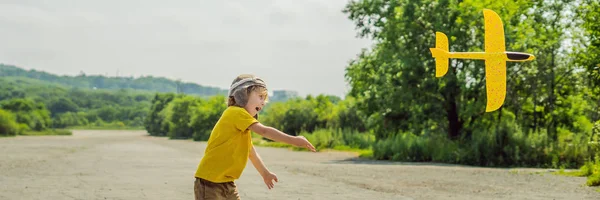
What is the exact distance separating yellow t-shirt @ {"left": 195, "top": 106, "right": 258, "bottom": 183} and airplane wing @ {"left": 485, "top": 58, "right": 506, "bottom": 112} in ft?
6.41

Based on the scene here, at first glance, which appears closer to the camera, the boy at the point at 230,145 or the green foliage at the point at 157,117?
the boy at the point at 230,145

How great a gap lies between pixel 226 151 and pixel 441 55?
234cm

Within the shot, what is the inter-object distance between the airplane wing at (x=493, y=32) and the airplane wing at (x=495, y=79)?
5.3 inches

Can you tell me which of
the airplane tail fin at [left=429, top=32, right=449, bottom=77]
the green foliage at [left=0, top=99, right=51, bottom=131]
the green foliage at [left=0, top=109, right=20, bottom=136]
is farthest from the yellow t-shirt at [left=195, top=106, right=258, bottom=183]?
the green foliage at [left=0, top=99, right=51, bottom=131]

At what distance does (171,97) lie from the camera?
150625 millimetres

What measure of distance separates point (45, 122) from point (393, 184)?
118750 mm

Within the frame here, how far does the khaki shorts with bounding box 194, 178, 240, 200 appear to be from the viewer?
5.02m

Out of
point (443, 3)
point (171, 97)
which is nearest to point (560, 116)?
point (443, 3)

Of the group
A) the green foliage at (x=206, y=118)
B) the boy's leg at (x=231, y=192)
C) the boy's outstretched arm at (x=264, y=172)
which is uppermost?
the boy's outstretched arm at (x=264, y=172)

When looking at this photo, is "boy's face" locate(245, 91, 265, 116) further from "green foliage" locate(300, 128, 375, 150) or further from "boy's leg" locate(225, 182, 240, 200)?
"green foliage" locate(300, 128, 375, 150)

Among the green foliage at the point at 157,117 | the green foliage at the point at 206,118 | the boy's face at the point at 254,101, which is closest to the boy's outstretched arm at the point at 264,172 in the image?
the boy's face at the point at 254,101

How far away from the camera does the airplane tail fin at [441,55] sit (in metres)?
6.27

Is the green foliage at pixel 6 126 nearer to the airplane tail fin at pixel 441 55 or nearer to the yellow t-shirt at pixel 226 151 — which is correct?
the airplane tail fin at pixel 441 55

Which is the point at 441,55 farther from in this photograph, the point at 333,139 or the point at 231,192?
the point at 333,139
